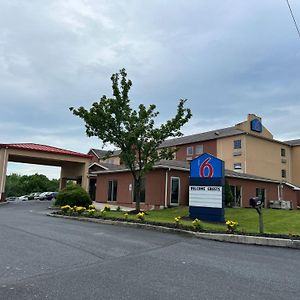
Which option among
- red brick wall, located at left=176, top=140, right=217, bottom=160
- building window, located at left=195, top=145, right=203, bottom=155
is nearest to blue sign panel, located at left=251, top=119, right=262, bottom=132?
red brick wall, located at left=176, top=140, right=217, bottom=160

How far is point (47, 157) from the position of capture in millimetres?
37625

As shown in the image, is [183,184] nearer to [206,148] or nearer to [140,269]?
[140,269]

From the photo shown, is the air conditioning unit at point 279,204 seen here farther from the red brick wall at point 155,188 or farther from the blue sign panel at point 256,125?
the blue sign panel at point 256,125

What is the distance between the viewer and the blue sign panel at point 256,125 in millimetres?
50297

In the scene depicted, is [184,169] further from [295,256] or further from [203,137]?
[203,137]

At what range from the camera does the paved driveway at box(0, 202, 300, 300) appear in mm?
5508

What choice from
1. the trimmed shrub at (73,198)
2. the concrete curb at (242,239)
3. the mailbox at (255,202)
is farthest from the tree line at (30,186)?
the mailbox at (255,202)

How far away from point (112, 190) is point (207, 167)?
14765 mm

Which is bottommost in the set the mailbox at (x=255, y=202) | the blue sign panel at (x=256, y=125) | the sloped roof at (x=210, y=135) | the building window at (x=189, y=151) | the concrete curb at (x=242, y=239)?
the concrete curb at (x=242, y=239)

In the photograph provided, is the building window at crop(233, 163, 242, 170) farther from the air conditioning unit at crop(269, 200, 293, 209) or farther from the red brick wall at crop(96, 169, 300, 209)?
the air conditioning unit at crop(269, 200, 293, 209)

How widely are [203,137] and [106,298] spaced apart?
49992 millimetres

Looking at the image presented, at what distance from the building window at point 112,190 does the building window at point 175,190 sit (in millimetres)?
6211

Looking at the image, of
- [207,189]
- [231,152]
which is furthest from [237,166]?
[207,189]

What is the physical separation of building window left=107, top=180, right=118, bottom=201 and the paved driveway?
1871 cm
